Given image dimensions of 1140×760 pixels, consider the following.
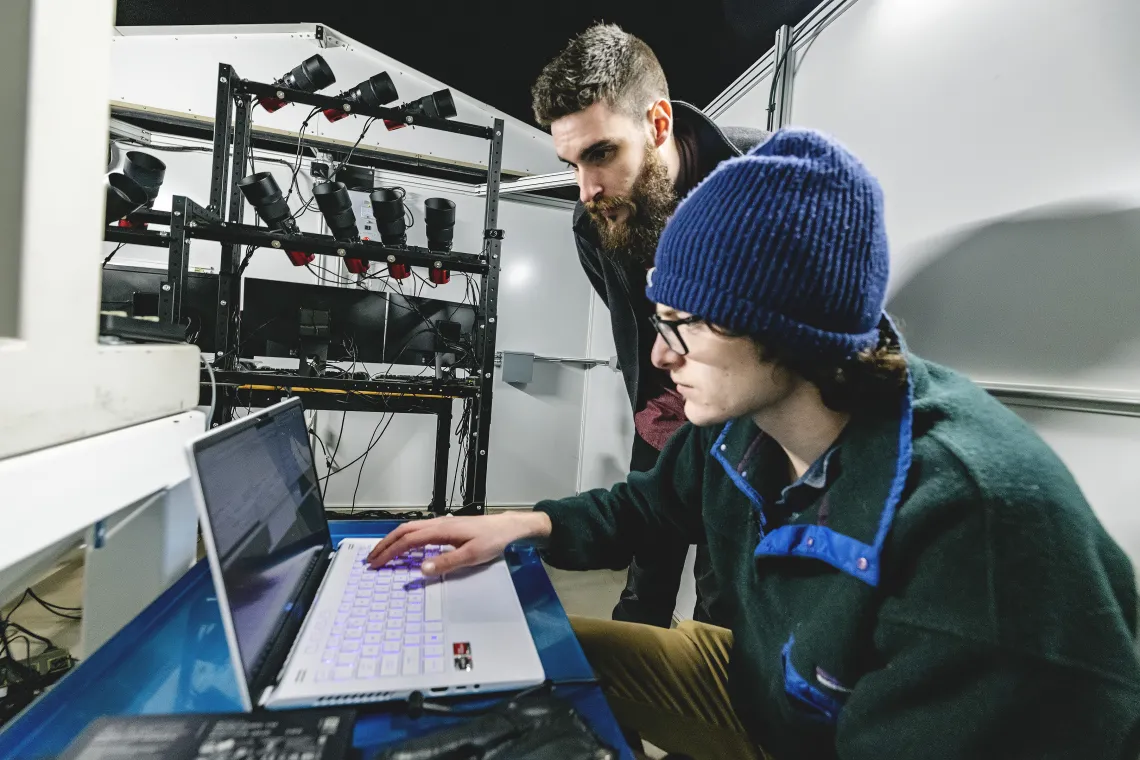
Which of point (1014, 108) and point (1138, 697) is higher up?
point (1014, 108)

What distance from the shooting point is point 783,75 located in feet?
5.23

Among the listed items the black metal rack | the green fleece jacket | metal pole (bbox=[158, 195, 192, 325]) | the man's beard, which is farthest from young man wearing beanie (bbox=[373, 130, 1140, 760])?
metal pole (bbox=[158, 195, 192, 325])

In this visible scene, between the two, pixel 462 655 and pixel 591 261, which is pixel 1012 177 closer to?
pixel 591 261

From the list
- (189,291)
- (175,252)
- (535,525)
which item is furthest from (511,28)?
(535,525)

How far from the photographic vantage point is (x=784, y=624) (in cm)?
62

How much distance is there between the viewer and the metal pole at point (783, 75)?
1571 millimetres

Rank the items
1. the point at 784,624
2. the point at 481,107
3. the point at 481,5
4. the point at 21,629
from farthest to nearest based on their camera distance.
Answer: the point at 481,107 → the point at 481,5 → the point at 21,629 → the point at 784,624

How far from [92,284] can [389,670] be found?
18.9 inches

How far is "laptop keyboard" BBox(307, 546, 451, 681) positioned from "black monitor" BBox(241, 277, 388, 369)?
1733 millimetres

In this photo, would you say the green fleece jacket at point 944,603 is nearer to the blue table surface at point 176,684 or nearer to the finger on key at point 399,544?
the blue table surface at point 176,684

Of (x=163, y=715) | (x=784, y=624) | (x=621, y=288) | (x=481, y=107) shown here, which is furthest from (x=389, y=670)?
(x=481, y=107)

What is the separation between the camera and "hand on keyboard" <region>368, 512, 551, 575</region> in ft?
2.32

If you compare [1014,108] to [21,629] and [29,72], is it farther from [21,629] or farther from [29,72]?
[21,629]

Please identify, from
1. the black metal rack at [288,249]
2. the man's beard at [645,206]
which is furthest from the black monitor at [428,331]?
the man's beard at [645,206]
